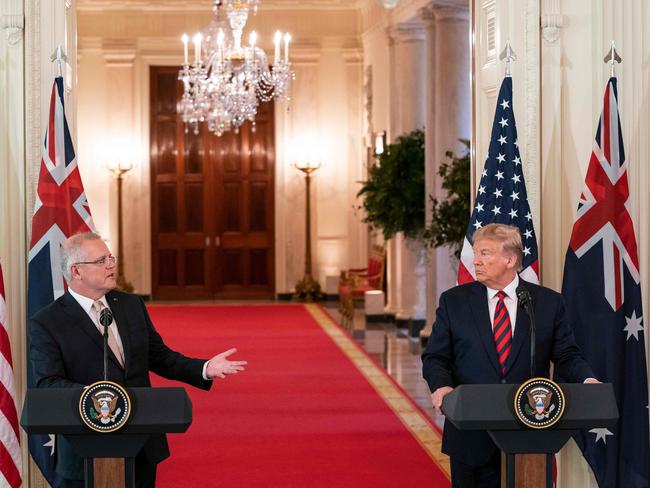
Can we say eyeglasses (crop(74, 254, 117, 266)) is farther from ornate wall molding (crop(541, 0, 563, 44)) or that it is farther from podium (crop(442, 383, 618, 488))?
ornate wall molding (crop(541, 0, 563, 44))

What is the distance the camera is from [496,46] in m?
6.38

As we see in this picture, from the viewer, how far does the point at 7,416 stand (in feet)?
18.2

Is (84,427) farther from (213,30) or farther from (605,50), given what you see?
(213,30)

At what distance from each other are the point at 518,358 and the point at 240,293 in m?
15.4

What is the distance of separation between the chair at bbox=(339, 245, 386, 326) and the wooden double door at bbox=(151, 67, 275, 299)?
2.12 metres

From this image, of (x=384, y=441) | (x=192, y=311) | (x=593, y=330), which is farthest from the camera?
(x=192, y=311)

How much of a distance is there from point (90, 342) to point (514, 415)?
170cm

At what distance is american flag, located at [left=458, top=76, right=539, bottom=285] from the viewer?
596 cm

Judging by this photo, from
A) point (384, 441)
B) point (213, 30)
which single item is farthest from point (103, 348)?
point (213, 30)

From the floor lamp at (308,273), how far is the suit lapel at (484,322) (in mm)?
14518

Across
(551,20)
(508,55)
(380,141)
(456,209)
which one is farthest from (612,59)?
(380,141)

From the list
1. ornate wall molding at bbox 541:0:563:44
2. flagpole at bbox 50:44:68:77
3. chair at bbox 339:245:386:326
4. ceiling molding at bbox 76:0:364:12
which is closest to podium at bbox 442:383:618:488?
ornate wall molding at bbox 541:0:563:44

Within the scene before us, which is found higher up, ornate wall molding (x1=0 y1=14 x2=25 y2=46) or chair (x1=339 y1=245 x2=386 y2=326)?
ornate wall molding (x1=0 y1=14 x2=25 y2=46)

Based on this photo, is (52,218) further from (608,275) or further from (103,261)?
(608,275)
